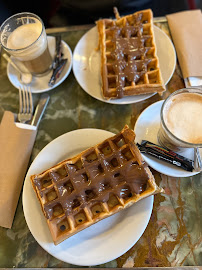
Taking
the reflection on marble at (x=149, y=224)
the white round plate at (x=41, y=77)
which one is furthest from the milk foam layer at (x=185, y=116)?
the white round plate at (x=41, y=77)

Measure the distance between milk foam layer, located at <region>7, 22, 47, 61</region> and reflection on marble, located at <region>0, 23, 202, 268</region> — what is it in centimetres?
38

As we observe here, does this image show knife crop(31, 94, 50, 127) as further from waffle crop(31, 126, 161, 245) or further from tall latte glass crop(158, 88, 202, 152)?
tall latte glass crop(158, 88, 202, 152)

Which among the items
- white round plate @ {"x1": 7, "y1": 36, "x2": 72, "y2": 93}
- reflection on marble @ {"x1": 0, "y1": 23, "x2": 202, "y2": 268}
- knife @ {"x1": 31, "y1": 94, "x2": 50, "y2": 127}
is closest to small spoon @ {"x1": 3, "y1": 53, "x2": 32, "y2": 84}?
white round plate @ {"x1": 7, "y1": 36, "x2": 72, "y2": 93}

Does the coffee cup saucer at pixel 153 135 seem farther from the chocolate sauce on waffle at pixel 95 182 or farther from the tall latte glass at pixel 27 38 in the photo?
the tall latte glass at pixel 27 38

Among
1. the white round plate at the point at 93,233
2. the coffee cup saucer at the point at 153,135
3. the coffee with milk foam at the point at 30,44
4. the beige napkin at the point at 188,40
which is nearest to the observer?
the white round plate at the point at 93,233

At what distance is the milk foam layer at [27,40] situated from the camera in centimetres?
140

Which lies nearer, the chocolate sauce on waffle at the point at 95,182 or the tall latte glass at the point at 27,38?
the chocolate sauce on waffle at the point at 95,182

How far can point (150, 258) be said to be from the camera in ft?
3.80

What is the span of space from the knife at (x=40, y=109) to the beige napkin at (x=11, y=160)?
6 centimetres

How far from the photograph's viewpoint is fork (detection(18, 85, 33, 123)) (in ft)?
4.84

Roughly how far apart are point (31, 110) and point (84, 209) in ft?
2.52

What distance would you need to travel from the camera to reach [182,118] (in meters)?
1.20

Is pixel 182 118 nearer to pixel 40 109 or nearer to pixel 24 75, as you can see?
pixel 40 109

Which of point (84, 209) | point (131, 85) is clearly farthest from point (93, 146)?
point (131, 85)
